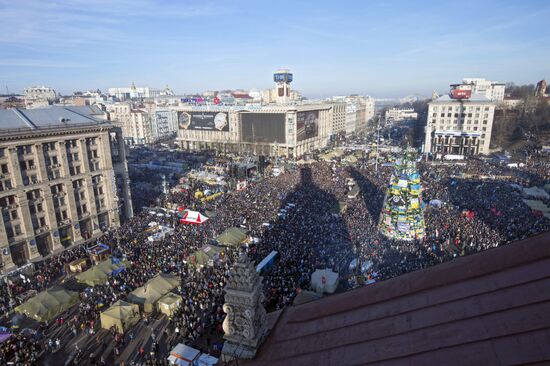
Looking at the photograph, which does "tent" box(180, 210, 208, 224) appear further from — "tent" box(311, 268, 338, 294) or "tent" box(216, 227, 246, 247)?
"tent" box(311, 268, 338, 294)

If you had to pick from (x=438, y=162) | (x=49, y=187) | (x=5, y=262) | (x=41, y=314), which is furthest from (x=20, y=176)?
(x=438, y=162)

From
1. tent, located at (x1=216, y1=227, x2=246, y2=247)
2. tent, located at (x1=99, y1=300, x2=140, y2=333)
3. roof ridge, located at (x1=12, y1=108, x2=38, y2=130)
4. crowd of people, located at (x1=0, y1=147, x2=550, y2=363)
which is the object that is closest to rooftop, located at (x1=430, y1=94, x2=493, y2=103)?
crowd of people, located at (x1=0, y1=147, x2=550, y2=363)

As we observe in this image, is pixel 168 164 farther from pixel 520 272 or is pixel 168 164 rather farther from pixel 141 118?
pixel 520 272

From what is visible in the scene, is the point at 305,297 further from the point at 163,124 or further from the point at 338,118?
the point at 163,124

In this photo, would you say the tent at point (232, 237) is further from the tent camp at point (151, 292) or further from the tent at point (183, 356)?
the tent at point (183, 356)

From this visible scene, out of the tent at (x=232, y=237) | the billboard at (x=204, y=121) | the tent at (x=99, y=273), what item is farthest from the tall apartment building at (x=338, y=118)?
the tent at (x=99, y=273)

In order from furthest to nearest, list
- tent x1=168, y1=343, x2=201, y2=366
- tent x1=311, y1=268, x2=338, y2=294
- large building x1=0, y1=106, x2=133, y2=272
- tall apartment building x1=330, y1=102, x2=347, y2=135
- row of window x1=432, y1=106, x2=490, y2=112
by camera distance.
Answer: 1. tall apartment building x1=330, y1=102, x2=347, y2=135
2. row of window x1=432, y1=106, x2=490, y2=112
3. large building x1=0, y1=106, x2=133, y2=272
4. tent x1=311, y1=268, x2=338, y2=294
5. tent x1=168, y1=343, x2=201, y2=366
